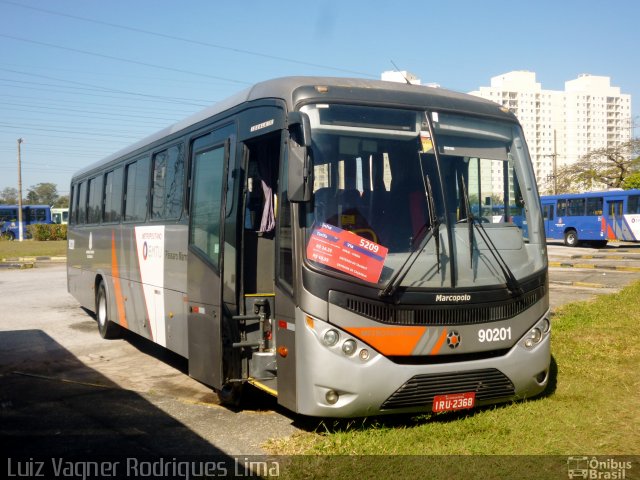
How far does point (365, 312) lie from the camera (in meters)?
5.71

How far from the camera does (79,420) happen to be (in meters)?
6.88

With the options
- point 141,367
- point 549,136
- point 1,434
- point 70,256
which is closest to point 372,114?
point 1,434

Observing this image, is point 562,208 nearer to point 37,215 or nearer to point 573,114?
point 37,215

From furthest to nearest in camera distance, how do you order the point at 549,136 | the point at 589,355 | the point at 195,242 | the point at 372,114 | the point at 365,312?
the point at 549,136
the point at 589,355
the point at 195,242
the point at 372,114
the point at 365,312

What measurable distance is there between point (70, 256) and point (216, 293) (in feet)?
30.4

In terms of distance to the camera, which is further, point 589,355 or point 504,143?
point 589,355

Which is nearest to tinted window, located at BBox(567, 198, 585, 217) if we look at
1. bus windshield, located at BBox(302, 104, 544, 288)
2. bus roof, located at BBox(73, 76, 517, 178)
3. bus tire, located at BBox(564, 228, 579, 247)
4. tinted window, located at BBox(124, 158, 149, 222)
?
bus tire, located at BBox(564, 228, 579, 247)

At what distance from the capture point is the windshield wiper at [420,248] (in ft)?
18.8

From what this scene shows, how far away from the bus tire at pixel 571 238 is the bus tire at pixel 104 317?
112 ft

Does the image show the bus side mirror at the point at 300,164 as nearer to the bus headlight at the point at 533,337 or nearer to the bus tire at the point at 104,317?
the bus headlight at the point at 533,337

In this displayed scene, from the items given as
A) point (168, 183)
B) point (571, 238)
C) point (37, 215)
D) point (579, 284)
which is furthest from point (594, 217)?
point (37, 215)

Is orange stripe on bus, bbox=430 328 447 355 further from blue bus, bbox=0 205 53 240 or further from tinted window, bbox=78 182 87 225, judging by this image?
blue bus, bbox=0 205 53 240

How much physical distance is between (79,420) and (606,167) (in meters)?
64.8

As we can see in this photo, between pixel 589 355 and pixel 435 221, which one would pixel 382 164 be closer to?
pixel 435 221
